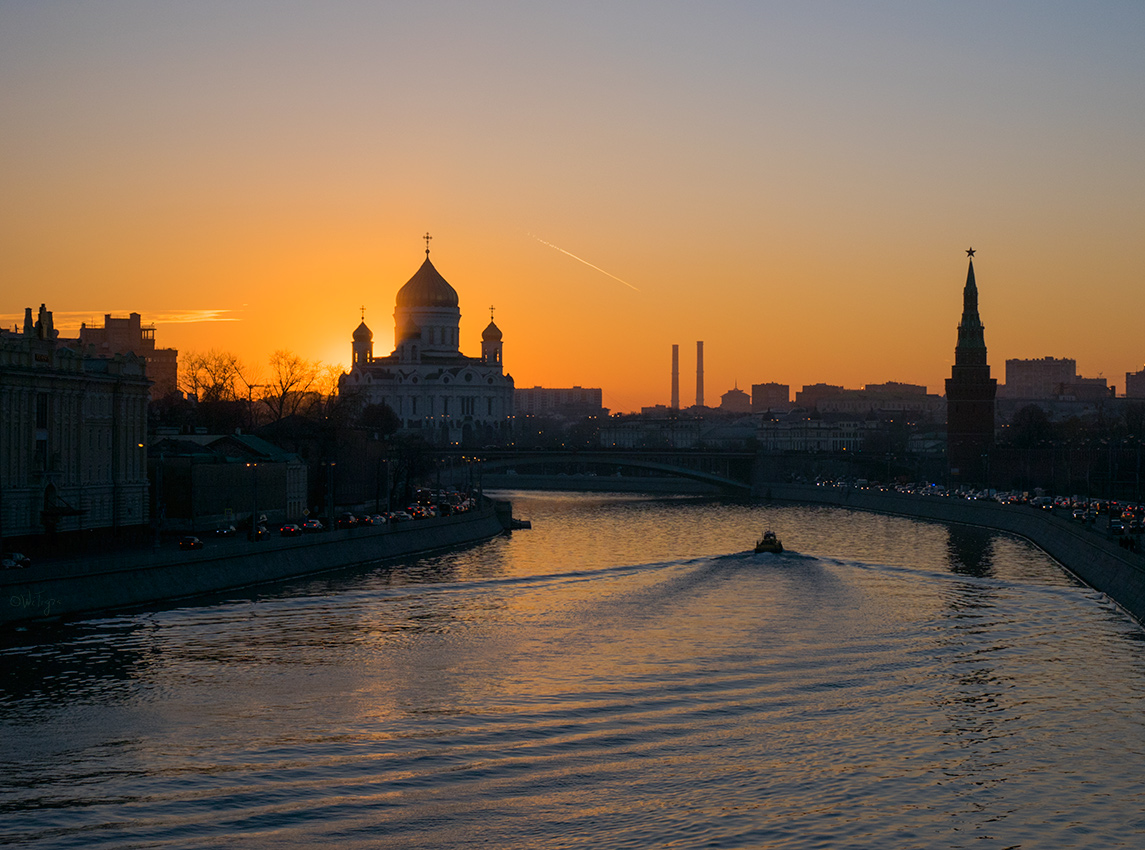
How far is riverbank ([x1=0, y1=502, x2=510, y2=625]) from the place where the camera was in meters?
32.2

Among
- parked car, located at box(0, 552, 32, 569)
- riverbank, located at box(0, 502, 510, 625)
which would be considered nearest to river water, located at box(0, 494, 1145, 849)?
riverbank, located at box(0, 502, 510, 625)

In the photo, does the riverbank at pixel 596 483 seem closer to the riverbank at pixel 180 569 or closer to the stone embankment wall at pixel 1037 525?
the stone embankment wall at pixel 1037 525

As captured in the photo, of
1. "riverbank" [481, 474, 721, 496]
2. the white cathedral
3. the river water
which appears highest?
the white cathedral

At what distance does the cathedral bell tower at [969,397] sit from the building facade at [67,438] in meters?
64.2

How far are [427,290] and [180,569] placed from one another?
355 feet

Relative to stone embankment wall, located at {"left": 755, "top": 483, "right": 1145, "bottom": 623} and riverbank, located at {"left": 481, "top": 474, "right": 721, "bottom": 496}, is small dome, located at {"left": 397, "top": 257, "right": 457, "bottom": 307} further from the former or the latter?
stone embankment wall, located at {"left": 755, "top": 483, "right": 1145, "bottom": 623}

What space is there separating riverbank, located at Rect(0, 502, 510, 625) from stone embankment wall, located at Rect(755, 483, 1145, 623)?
21.3m

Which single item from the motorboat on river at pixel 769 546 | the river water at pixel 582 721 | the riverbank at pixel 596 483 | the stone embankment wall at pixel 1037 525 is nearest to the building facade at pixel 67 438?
the river water at pixel 582 721

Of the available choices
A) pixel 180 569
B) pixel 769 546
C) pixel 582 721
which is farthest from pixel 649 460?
pixel 582 721

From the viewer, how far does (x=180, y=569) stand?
3703 cm

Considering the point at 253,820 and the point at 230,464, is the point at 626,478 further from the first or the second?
the point at 253,820

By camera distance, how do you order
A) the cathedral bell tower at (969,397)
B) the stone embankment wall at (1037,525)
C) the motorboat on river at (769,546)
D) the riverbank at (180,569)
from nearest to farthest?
1. the riverbank at (180,569)
2. the stone embankment wall at (1037,525)
3. the motorboat on river at (769,546)
4. the cathedral bell tower at (969,397)

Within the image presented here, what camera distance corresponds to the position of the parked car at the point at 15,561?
3350 cm

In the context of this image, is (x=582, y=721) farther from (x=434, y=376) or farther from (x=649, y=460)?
(x=434, y=376)
